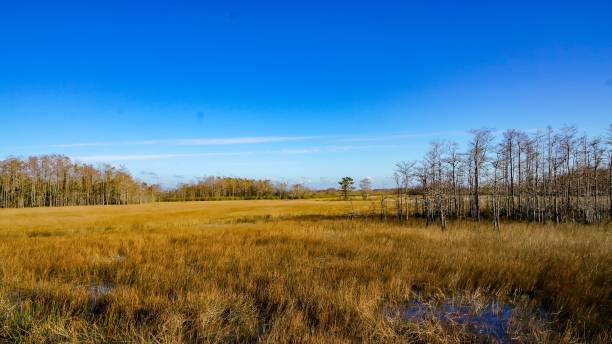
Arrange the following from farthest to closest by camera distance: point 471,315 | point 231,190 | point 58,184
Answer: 1. point 231,190
2. point 58,184
3. point 471,315

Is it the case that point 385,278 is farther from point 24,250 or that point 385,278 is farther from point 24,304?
point 24,250

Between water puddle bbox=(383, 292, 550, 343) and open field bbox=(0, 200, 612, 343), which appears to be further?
water puddle bbox=(383, 292, 550, 343)

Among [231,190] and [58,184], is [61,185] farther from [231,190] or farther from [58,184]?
[231,190]

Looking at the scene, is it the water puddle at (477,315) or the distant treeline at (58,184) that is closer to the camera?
the water puddle at (477,315)

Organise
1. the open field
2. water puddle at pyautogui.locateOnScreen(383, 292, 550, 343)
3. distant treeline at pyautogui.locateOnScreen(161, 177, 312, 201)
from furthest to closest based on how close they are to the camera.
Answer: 1. distant treeline at pyautogui.locateOnScreen(161, 177, 312, 201)
2. water puddle at pyautogui.locateOnScreen(383, 292, 550, 343)
3. the open field

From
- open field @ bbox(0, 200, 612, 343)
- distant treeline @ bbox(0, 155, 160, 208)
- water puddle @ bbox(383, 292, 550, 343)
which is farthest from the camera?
distant treeline @ bbox(0, 155, 160, 208)

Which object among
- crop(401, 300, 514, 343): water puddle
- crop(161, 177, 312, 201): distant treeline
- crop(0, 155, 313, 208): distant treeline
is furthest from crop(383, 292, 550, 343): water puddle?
crop(161, 177, 312, 201): distant treeline

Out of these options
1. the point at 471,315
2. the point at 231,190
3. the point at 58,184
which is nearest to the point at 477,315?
the point at 471,315

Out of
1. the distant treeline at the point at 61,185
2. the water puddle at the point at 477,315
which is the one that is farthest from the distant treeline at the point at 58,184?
the water puddle at the point at 477,315

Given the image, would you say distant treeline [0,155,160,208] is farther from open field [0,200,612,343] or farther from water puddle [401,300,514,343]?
water puddle [401,300,514,343]

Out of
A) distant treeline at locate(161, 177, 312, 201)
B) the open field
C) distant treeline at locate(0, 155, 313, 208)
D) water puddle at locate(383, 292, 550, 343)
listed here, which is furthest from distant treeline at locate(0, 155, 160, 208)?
water puddle at locate(383, 292, 550, 343)

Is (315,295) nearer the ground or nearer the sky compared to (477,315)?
nearer the sky

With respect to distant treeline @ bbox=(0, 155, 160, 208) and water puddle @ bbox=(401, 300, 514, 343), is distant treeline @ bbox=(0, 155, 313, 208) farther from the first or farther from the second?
water puddle @ bbox=(401, 300, 514, 343)

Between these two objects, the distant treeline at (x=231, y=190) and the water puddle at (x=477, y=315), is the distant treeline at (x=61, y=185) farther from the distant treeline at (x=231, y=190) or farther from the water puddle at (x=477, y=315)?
the water puddle at (x=477, y=315)
